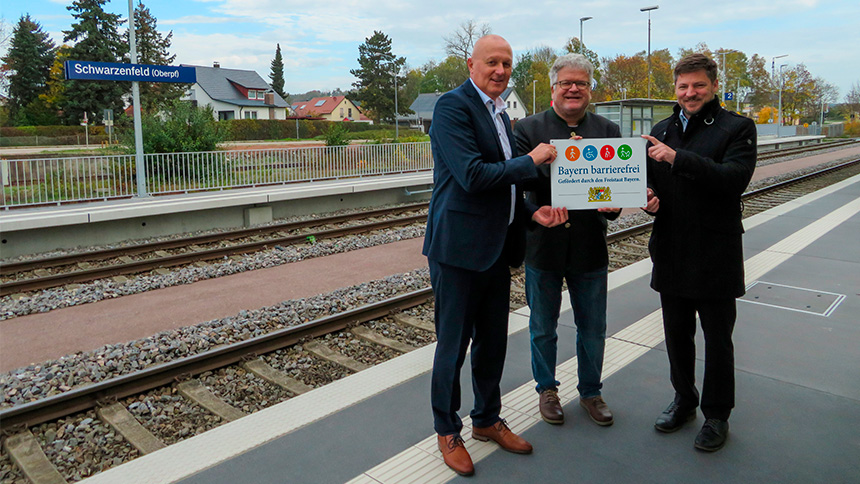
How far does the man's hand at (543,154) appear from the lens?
317cm

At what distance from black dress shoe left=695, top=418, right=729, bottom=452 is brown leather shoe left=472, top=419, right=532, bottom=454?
938 millimetres

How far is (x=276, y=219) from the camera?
14.3 metres

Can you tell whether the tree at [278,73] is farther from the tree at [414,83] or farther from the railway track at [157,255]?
the railway track at [157,255]

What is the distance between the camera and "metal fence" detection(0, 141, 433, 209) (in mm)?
12855

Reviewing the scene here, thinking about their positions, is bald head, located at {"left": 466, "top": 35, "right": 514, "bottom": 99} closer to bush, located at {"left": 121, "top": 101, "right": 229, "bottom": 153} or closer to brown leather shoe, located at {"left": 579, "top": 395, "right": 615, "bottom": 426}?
brown leather shoe, located at {"left": 579, "top": 395, "right": 615, "bottom": 426}

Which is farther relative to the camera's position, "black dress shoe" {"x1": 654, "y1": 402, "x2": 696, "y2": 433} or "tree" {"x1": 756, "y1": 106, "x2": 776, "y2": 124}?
"tree" {"x1": 756, "y1": 106, "x2": 776, "y2": 124}

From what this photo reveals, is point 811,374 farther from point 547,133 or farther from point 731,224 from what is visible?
point 547,133

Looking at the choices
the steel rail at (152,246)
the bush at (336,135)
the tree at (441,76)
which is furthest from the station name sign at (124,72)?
the tree at (441,76)

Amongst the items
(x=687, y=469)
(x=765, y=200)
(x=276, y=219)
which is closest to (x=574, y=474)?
(x=687, y=469)

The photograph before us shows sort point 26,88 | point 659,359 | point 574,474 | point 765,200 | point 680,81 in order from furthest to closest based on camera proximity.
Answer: point 26,88
point 765,200
point 659,359
point 680,81
point 574,474

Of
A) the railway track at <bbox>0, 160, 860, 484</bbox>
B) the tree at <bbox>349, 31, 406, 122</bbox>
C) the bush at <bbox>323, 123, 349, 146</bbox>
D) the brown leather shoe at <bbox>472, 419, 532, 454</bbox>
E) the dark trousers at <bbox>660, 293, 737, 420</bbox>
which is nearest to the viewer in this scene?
the brown leather shoe at <bbox>472, 419, 532, 454</bbox>

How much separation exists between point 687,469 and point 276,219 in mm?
12247

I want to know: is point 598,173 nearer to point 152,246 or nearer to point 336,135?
point 152,246

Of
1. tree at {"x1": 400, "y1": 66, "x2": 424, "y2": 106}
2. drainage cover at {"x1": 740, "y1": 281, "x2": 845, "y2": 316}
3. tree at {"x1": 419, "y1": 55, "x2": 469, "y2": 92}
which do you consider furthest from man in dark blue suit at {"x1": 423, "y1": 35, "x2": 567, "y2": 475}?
tree at {"x1": 419, "y1": 55, "x2": 469, "y2": 92}
